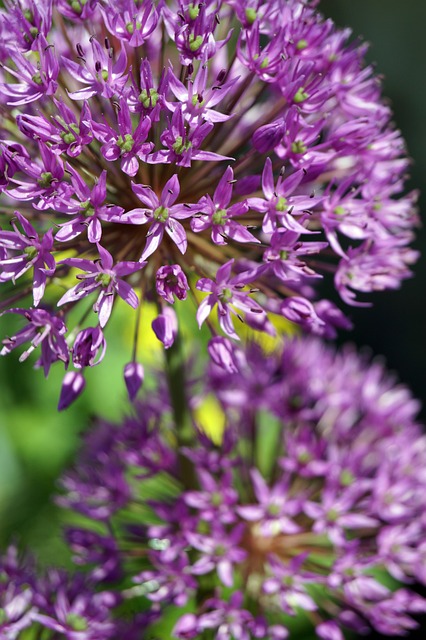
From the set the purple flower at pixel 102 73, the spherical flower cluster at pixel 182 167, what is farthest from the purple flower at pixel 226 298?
the purple flower at pixel 102 73

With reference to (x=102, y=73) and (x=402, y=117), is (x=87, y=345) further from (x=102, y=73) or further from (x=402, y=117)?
(x=402, y=117)

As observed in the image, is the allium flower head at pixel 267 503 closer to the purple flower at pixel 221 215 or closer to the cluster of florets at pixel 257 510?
the cluster of florets at pixel 257 510

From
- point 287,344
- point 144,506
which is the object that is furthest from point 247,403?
point 144,506

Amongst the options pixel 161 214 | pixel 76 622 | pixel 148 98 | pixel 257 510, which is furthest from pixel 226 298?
pixel 76 622

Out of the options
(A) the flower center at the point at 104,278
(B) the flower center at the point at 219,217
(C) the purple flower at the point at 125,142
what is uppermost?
(C) the purple flower at the point at 125,142

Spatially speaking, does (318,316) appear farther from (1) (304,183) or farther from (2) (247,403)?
(2) (247,403)

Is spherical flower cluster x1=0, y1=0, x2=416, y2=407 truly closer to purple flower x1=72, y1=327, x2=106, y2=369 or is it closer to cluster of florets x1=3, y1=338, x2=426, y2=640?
purple flower x1=72, y1=327, x2=106, y2=369
